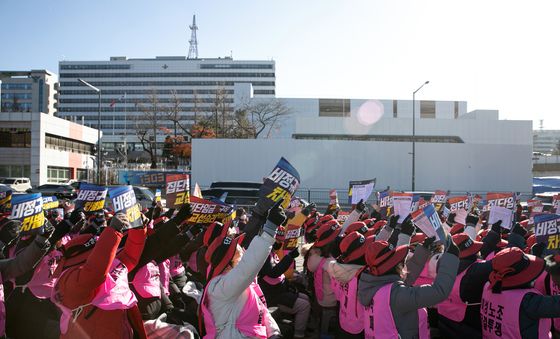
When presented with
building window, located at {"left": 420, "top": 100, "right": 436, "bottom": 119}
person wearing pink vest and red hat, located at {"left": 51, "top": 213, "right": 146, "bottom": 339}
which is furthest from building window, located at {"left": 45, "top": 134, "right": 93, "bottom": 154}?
building window, located at {"left": 420, "top": 100, "right": 436, "bottom": 119}

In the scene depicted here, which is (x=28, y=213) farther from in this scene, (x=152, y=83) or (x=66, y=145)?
(x=152, y=83)

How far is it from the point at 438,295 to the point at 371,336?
2.24 feet

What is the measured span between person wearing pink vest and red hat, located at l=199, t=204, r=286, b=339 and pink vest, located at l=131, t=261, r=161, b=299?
130 centimetres

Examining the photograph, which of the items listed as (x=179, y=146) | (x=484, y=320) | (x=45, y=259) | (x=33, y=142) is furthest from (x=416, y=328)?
(x=179, y=146)

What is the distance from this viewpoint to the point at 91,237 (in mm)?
3680

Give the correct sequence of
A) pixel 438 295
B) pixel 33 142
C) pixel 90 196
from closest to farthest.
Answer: pixel 438 295, pixel 90 196, pixel 33 142

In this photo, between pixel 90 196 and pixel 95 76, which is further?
pixel 95 76

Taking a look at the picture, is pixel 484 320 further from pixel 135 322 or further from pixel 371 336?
pixel 135 322

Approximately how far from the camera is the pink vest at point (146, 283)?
15.7 ft

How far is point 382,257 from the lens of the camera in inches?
150

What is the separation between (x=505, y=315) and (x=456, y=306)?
1.20 metres

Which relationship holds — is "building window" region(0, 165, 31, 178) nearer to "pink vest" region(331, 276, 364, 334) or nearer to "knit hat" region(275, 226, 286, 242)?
"knit hat" region(275, 226, 286, 242)

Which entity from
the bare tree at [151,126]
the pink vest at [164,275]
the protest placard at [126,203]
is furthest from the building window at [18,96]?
the pink vest at [164,275]

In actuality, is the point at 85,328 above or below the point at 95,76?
below
